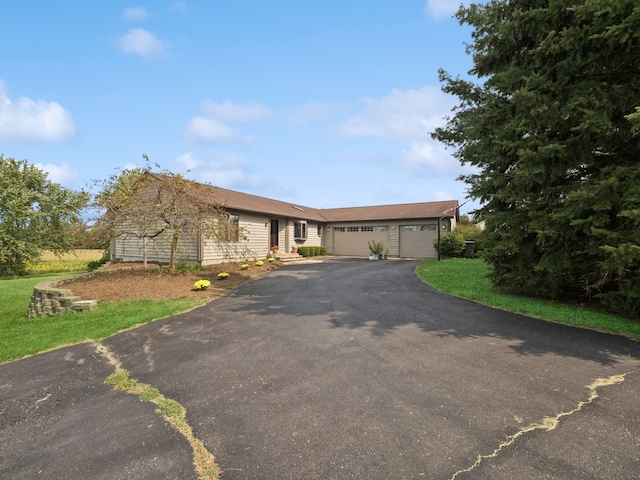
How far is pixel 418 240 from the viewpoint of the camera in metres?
22.2

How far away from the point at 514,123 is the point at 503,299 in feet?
13.5

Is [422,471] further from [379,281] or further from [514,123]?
[379,281]

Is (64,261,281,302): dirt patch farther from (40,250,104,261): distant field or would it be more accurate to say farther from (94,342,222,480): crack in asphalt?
(40,250,104,261): distant field

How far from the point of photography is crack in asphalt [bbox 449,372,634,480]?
2.37 m

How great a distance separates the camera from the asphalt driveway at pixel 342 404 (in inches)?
94.7

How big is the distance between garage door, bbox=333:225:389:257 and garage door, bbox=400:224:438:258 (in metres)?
1.29

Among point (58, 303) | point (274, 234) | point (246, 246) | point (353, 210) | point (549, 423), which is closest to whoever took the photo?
point (549, 423)

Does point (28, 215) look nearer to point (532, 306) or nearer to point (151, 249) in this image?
point (151, 249)

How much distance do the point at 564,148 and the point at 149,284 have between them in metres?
11.6

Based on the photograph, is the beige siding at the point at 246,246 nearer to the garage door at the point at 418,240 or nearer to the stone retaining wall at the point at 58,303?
the stone retaining wall at the point at 58,303

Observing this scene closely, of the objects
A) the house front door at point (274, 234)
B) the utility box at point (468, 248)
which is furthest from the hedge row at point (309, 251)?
the utility box at point (468, 248)

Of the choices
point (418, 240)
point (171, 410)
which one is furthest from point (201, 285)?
point (418, 240)

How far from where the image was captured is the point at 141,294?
363 inches

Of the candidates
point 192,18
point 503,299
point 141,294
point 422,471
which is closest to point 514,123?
point 503,299
